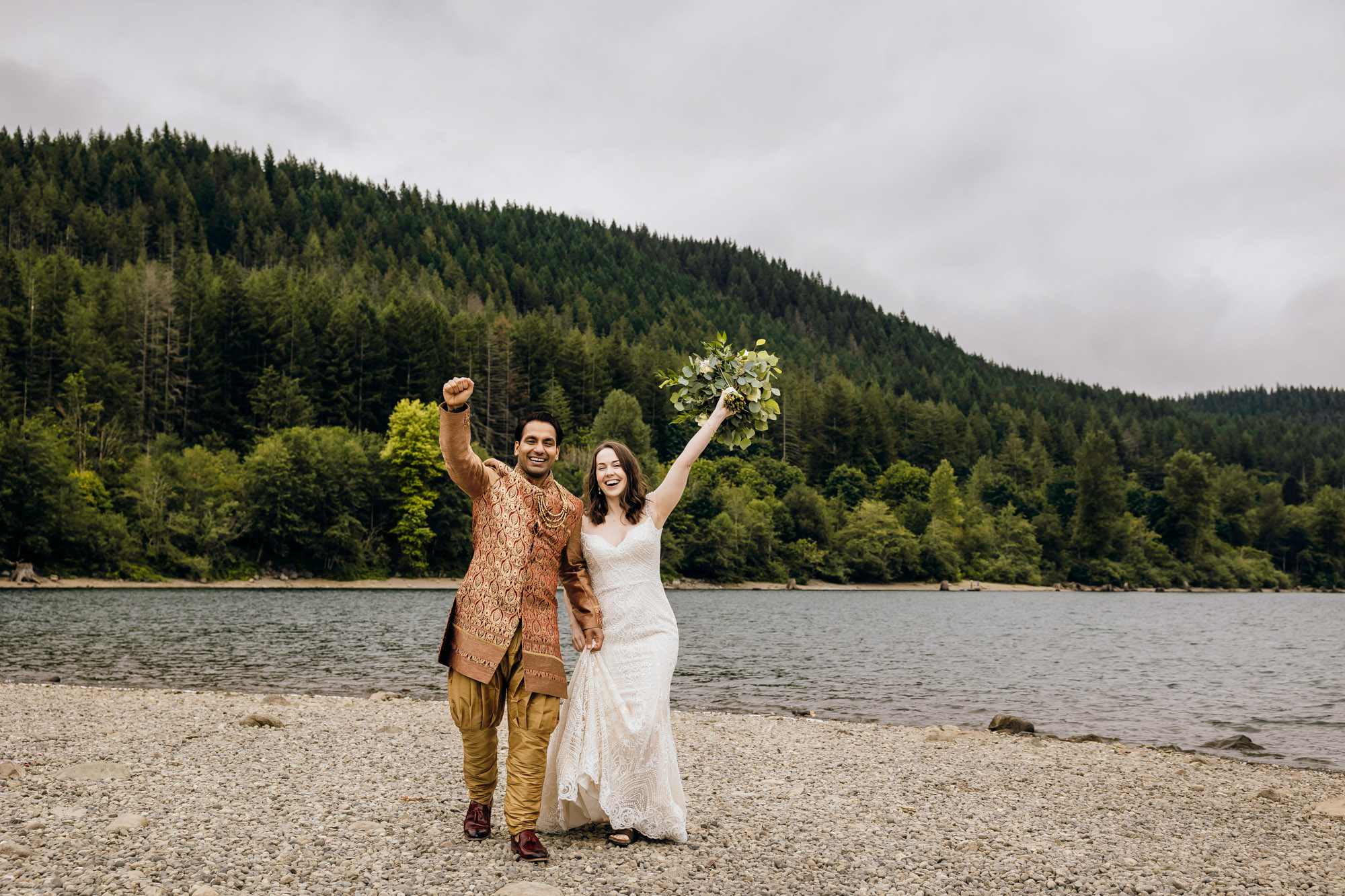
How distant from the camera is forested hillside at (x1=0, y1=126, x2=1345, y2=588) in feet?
229

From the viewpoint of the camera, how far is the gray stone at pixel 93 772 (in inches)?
350

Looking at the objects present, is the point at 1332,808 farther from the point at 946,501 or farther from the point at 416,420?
the point at 946,501

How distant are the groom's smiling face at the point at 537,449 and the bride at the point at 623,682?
438 millimetres

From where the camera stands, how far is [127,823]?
713 centimetres

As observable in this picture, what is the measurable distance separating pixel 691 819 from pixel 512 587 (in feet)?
10.8

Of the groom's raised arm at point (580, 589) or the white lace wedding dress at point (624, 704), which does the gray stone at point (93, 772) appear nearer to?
the white lace wedding dress at point (624, 704)

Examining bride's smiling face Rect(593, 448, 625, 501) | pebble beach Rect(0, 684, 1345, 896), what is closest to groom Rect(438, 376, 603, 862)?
bride's smiling face Rect(593, 448, 625, 501)

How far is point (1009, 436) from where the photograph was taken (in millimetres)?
146500

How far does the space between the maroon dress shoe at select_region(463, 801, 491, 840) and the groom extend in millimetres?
365

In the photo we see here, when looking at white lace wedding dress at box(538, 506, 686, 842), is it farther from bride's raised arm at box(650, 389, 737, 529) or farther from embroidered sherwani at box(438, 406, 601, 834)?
embroidered sherwani at box(438, 406, 601, 834)

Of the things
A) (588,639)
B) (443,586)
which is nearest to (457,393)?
(588,639)

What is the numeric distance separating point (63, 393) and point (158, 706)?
76012 millimetres

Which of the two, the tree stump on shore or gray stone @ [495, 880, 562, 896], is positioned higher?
gray stone @ [495, 880, 562, 896]

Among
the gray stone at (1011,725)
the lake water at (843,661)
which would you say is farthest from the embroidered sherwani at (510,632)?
the lake water at (843,661)
